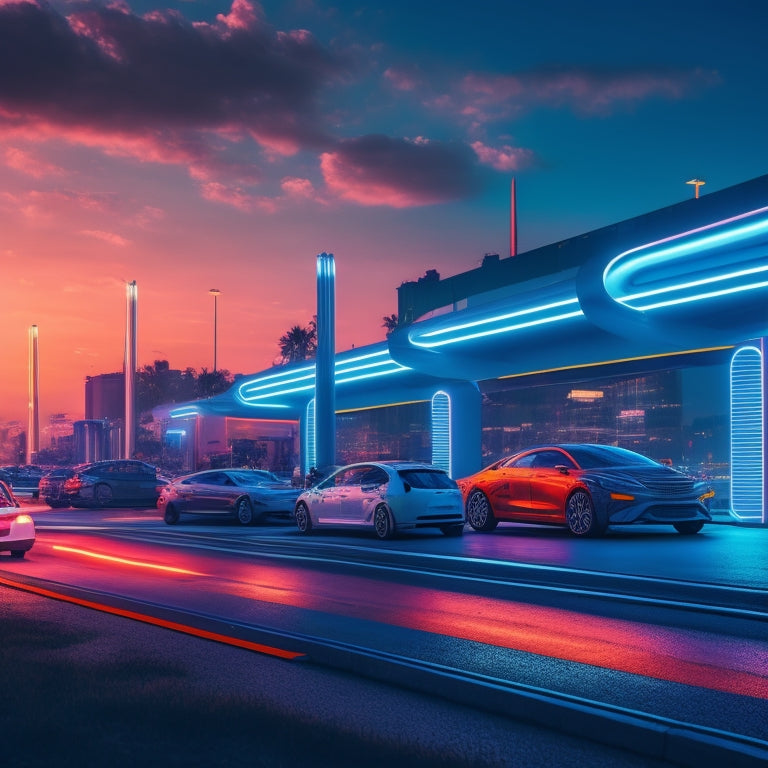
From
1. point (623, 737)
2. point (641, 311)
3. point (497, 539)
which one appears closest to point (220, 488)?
point (497, 539)

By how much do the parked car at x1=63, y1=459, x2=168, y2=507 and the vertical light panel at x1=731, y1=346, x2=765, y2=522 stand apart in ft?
62.4

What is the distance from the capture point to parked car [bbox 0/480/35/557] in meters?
15.1

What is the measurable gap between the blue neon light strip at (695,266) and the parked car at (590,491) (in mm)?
3781

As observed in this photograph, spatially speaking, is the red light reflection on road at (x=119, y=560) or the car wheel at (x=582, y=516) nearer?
the red light reflection on road at (x=119, y=560)

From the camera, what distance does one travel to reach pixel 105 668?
21.2 ft

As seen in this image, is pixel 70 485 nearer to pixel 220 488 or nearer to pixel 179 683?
pixel 220 488

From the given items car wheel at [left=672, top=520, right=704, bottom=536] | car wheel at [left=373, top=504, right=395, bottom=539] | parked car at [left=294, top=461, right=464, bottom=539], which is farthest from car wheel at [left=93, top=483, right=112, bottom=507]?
car wheel at [left=672, top=520, right=704, bottom=536]

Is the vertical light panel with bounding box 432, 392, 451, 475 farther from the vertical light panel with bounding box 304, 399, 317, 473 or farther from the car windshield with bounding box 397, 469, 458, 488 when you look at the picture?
the car windshield with bounding box 397, 469, 458, 488

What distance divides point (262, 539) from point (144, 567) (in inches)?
196

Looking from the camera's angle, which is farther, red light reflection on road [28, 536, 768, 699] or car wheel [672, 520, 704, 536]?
car wheel [672, 520, 704, 536]

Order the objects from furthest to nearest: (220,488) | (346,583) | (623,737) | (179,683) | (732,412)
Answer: (220,488) → (732,412) → (346,583) → (179,683) → (623,737)

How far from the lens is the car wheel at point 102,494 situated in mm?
31406

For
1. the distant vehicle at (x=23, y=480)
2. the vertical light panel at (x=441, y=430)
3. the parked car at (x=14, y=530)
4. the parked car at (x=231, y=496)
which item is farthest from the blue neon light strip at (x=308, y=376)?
the distant vehicle at (x=23, y=480)

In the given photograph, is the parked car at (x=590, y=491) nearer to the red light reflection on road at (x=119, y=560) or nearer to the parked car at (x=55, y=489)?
A: the red light reflection on road at (x=119, y=560)
